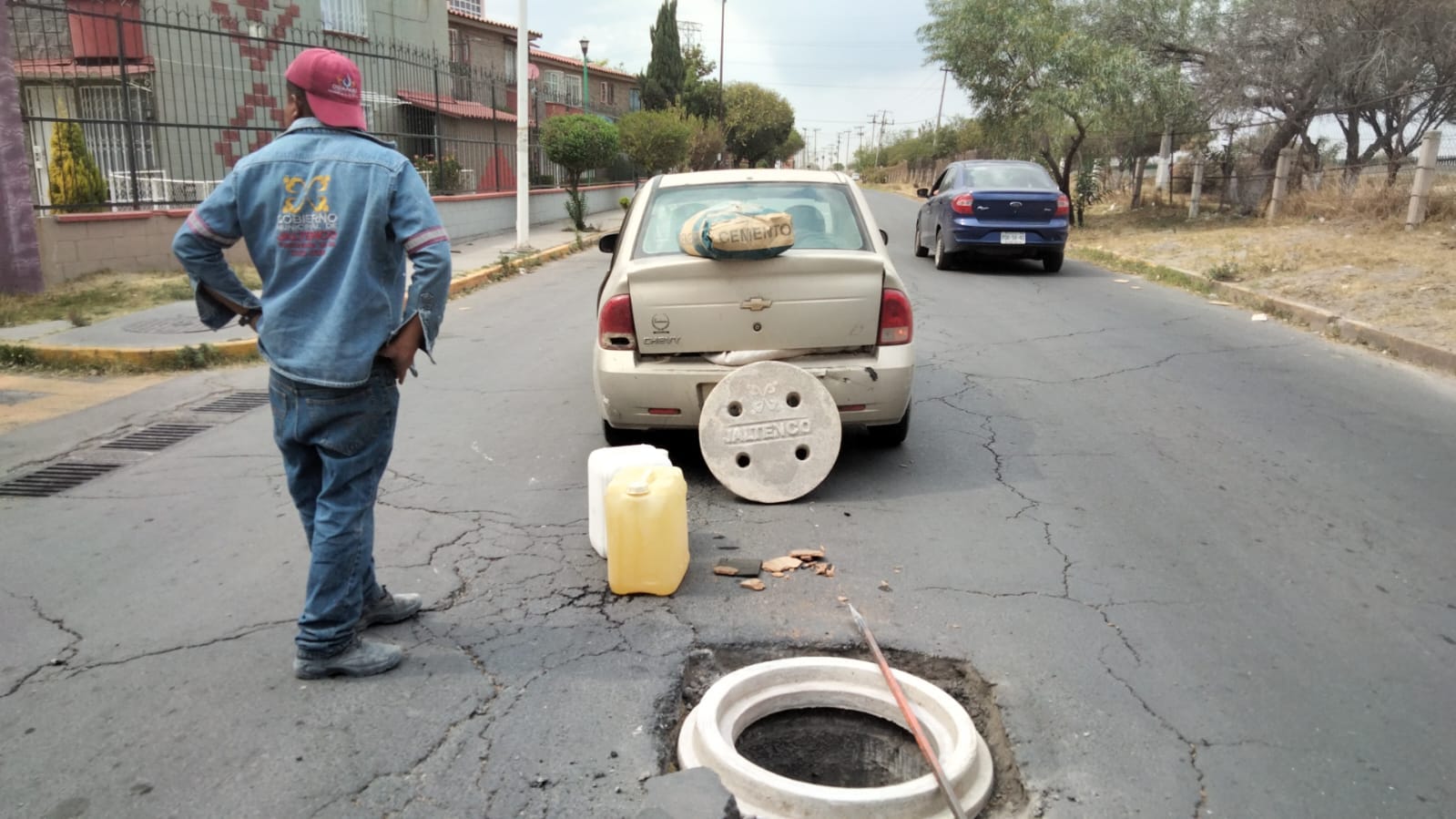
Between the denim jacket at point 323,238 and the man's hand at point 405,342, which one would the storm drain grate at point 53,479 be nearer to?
the denim jacket at point 323,238

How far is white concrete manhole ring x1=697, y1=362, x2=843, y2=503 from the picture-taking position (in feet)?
15.7

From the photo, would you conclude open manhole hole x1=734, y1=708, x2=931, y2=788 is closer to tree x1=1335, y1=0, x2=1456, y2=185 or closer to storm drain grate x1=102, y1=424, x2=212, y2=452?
storm drain grate x1=102, y1=424, x2=212, y2=452

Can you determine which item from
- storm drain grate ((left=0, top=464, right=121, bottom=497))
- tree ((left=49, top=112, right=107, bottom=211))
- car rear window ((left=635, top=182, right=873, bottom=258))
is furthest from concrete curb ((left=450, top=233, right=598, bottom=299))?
car rear window ((left=635, top=182, right=873, bottom=258))

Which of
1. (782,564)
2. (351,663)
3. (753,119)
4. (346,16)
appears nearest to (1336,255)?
(782,564)

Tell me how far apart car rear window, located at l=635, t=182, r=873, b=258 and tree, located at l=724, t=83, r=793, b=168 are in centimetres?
5946

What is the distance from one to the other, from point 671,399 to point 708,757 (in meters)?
2.55

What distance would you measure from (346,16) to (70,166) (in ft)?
49.0

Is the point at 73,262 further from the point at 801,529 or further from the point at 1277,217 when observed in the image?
the point at 1277,217

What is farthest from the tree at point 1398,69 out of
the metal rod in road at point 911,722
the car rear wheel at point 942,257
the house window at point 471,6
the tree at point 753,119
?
the tree at point 753,119

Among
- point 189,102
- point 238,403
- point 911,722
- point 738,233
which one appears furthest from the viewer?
point 189,102

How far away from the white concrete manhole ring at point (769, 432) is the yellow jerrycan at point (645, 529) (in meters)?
0.94

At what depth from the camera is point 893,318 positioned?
5.17 metres

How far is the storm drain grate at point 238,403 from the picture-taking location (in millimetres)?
7090

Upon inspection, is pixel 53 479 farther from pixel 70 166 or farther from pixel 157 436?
pixel 70 166
